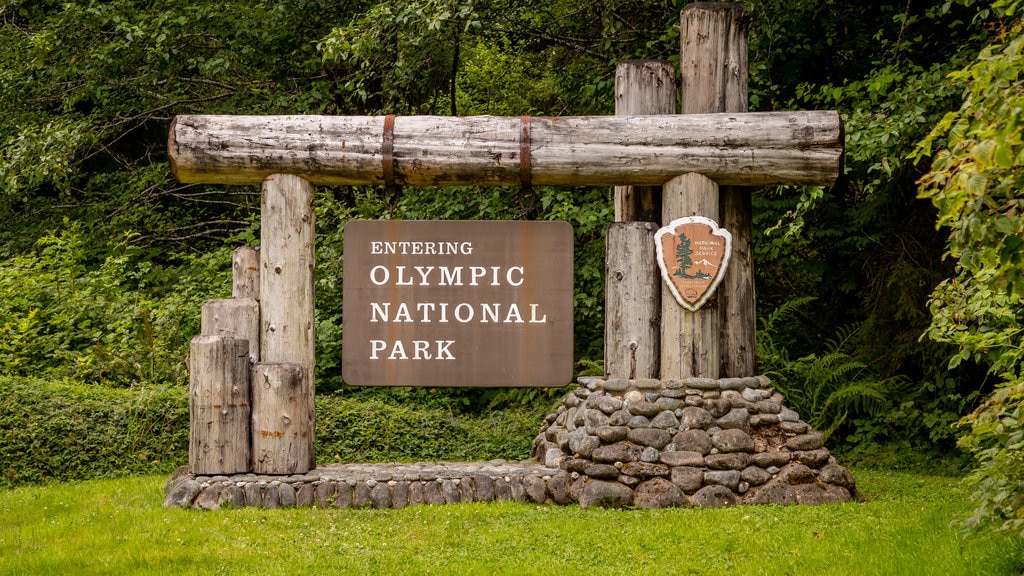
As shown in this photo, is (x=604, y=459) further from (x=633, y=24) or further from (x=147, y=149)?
(x=147, y=149)

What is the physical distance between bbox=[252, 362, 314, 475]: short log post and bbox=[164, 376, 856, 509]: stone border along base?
0.12 metres

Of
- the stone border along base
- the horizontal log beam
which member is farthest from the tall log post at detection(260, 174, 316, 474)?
the stone border along base

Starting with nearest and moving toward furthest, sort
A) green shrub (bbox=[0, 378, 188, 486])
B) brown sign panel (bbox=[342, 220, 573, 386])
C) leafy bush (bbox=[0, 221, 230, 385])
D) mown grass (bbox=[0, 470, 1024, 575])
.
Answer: mown grass (bbox=[0, 470, 1024, 575]) → brown sign panel (bbox=[342, 220, 573, 386]) → green shrub (bbox=[0, 378, 188, 486]) → leafy bush (bbox=[0, 221, 230, 385])

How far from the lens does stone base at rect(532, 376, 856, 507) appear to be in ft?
25.4

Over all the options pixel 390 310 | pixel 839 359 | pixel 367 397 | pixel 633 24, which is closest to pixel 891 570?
pixel 390 310

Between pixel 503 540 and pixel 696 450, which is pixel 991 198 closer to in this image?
pixel 503 540

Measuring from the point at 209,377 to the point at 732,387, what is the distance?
4018mm

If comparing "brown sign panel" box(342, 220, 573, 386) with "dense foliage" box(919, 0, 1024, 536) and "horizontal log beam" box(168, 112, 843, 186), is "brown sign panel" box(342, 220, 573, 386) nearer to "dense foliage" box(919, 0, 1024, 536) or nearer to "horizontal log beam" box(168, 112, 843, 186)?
"horizontal log beam" box(168, 112, 843, 186)

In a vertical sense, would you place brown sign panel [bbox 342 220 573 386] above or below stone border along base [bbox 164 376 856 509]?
above

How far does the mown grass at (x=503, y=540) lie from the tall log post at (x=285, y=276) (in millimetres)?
1162

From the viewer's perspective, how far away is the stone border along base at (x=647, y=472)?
7754mm

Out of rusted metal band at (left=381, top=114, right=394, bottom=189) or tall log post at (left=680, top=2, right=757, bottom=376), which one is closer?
rusted metal band at (left=381, top=114, right=394, bottom=189)

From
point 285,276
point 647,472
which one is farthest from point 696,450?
point 285,276

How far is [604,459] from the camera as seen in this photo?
25.7 feet
